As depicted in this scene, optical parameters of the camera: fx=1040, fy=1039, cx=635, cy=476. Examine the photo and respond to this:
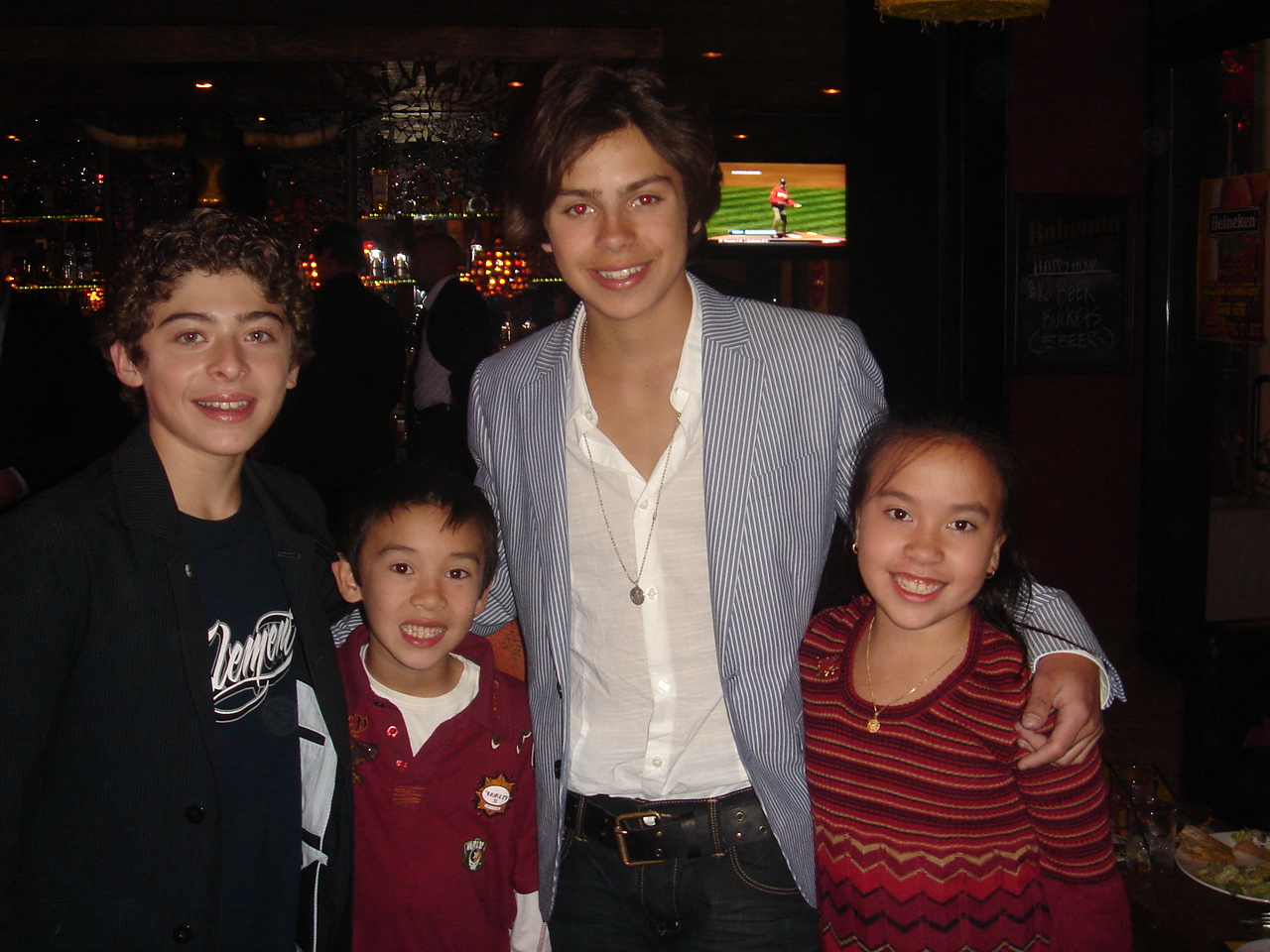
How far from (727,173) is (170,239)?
606 centimetres

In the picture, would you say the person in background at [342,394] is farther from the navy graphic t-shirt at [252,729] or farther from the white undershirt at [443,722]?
the navy graphic t-shirt at [252,729]

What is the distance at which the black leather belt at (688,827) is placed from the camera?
1.43 metres

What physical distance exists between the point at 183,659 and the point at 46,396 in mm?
2400

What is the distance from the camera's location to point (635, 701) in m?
1.46

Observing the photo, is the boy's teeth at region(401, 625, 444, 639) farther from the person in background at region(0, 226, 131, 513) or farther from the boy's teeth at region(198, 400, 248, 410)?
the person in background at region(0, 226, 131, 513)

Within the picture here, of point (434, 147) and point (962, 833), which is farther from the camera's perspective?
point (434, 147)

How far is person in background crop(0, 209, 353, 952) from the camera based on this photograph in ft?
4.14

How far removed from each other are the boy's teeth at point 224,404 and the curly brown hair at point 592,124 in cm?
53

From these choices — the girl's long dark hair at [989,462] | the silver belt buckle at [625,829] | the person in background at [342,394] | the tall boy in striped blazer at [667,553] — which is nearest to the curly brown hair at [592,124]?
the tall boy in striped blazer at [667,553]

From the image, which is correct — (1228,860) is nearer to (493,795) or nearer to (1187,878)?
(1187,878)

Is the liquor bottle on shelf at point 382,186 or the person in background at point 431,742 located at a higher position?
the liquor bottle on shelf at point 382,186

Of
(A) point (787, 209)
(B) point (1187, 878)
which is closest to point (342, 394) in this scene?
(B) point (1187, 878)

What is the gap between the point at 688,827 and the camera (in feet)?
4.70

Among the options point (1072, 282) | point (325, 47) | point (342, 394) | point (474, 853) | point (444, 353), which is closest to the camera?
point (474, 853)
